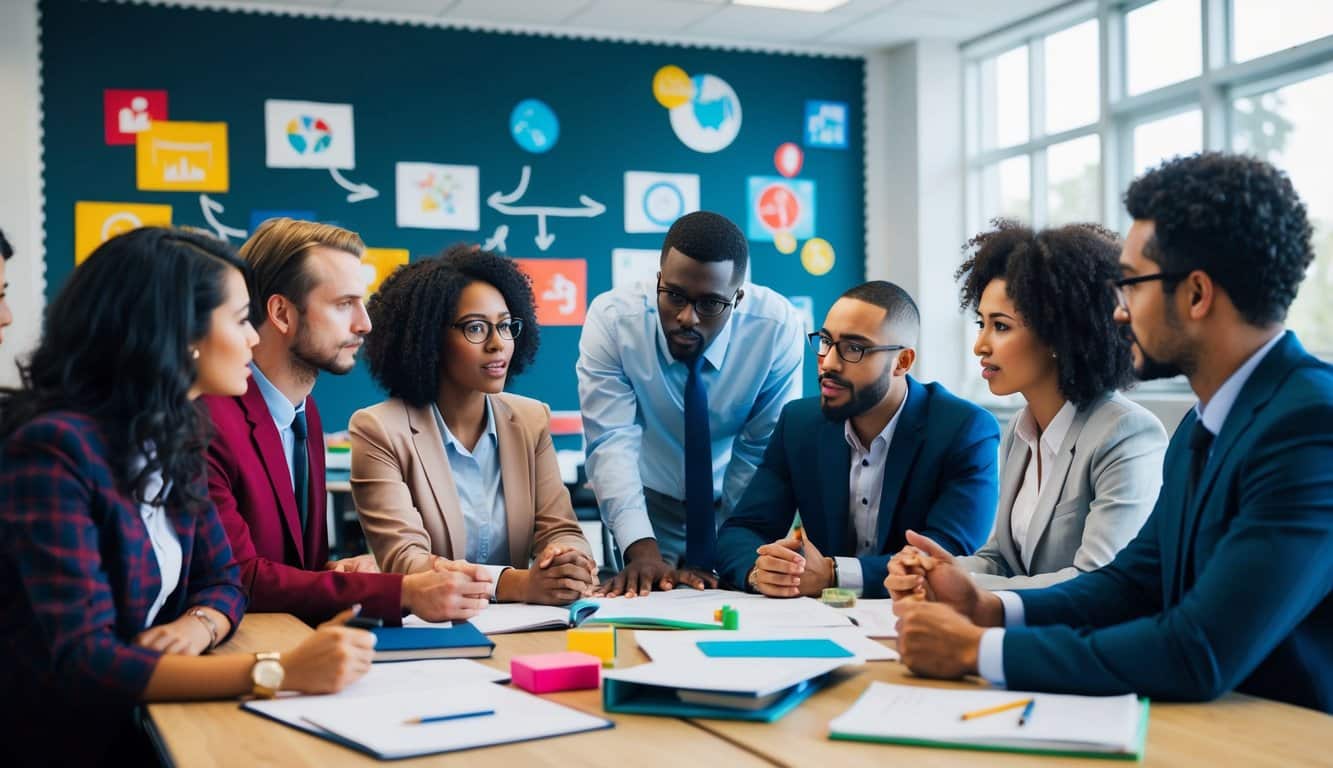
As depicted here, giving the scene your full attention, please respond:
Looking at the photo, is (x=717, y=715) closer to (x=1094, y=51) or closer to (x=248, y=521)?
(x=248, y=521)

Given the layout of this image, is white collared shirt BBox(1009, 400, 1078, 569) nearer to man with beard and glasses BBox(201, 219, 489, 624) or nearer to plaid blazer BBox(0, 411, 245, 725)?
man with beard and glasses BBox(201, 219, 489, 624)

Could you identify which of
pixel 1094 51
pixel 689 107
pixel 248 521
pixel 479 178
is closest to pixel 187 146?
pixel 479 178

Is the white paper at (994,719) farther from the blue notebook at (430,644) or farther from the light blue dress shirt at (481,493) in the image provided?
the light blue dress shirt at (481,493)

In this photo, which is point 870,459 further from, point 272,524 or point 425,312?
point 272,524

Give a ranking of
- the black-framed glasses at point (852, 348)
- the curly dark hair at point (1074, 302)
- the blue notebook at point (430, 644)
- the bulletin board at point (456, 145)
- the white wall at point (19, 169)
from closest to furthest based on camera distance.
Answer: the blue notebook at point (430, 644), the curly dark hair at point (1074, 302), the black-framed glasses at point (852, 348), the white wall at point (19, 169), the bulletin board at point (456, 145)

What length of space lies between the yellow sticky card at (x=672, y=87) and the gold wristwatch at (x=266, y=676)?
5.31 m

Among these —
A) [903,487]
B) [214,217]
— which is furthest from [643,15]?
[903,487]

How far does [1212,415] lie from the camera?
1.57 meters

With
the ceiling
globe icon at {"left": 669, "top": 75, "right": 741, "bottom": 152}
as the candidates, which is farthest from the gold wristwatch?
globe icon at {"left": 669, "top": 75, "right": 741, "bottom": 152}

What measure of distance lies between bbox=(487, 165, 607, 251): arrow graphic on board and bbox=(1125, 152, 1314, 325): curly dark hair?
15.8ft

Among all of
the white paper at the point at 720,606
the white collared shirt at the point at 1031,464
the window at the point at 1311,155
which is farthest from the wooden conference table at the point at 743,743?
the window at the point at 1311,155

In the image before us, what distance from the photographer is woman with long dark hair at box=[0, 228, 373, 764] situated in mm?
1409

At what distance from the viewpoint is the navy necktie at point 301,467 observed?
232 centimetres

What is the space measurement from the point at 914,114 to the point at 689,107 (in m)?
1.28
